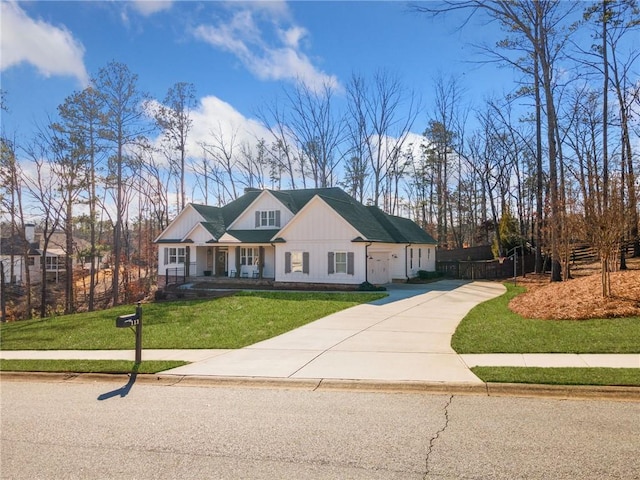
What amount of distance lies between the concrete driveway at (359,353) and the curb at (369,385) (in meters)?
0.22

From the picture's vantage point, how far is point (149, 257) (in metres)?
50.1

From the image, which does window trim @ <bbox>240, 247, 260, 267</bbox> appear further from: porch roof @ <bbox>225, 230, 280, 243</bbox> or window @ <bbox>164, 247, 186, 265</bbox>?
window @ <bbox>164, 247, 186, 265</bbox>

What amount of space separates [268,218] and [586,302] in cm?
2233

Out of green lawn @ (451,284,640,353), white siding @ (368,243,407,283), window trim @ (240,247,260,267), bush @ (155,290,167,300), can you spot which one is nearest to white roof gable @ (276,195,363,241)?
white siding @ (368,243,407,283)

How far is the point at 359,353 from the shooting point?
959cm

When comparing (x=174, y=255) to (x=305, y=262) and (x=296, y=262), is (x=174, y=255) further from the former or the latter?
(x=305, y=262)

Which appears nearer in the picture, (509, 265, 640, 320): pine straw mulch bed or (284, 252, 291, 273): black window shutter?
(509, 265, 640, 320): pine straw mulch bed

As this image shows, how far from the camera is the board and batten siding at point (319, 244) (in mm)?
26688

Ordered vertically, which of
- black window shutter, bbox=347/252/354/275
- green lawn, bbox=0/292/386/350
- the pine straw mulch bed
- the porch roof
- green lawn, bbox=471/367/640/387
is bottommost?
green lawn, bbox=0/292/386/350

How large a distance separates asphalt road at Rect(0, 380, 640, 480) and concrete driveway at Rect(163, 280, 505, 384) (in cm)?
108

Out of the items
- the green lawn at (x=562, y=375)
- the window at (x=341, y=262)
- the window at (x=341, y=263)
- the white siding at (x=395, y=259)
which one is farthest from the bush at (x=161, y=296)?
the green lawn at (x=562, y=375)

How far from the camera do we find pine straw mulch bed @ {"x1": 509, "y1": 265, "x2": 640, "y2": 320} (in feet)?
40.2

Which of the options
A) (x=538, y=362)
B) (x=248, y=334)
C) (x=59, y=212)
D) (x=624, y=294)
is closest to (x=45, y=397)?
(x=248, y=334)

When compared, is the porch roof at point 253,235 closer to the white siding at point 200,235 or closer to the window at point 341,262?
the white siding at point 200,235
